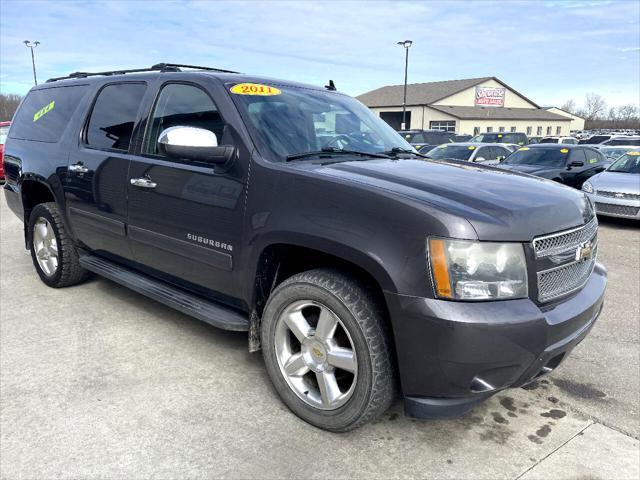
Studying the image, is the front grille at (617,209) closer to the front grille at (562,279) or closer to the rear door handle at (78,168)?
the front grille at (562,279)

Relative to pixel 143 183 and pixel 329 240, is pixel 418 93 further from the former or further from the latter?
pixel 329 240

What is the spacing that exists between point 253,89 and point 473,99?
67232 millimetres

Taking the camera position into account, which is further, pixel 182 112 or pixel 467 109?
pixel 467 109

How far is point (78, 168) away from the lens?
4.13 metres

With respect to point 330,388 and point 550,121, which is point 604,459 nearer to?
point 330,388

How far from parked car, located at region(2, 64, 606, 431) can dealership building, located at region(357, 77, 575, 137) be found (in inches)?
2130

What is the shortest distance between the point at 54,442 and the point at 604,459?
2739mm

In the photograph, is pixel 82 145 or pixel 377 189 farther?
pixel 82 145

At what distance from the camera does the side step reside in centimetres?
309

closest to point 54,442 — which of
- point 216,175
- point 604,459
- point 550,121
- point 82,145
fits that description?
point 216,175

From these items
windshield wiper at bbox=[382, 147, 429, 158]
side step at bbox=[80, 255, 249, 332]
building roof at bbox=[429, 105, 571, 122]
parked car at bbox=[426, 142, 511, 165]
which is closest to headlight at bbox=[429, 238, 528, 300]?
side step at bbox=[80, 255, 249, 332]

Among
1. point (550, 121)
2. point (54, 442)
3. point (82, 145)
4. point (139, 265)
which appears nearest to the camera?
point (54, 442)

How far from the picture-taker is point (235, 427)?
2.76 metres

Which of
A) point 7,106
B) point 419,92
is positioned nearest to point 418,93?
point 419,92
